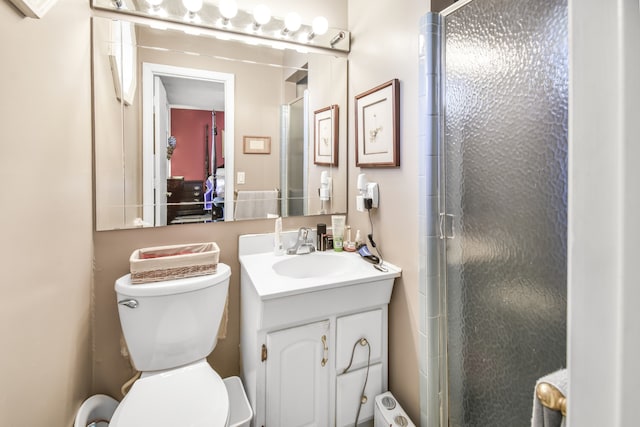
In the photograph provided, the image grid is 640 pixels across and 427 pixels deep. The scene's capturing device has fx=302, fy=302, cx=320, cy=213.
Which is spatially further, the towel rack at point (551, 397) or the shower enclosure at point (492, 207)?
the shower enclosure at point (492, 207)

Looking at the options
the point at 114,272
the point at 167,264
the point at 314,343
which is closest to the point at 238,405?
the point at 314,343

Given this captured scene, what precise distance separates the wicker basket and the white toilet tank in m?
0.03

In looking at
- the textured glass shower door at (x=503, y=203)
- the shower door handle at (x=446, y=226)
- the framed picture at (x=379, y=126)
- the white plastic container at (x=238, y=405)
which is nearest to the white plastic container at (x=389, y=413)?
the textured glass shower door at (x=503, y=203)

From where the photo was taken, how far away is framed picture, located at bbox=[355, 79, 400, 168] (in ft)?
4.56

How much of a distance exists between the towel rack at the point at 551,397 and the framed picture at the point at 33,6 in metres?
1.33

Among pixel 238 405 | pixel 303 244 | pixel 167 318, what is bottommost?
pixel 238 405

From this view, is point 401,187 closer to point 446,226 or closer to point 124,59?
point 446,226

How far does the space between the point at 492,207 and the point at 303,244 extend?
3.23 feet

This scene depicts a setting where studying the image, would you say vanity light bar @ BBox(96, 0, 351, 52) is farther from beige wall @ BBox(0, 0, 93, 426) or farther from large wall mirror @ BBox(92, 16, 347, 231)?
beige wall @ BBox(0, 0, 93, 426)

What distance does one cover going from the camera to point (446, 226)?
3.96 ft

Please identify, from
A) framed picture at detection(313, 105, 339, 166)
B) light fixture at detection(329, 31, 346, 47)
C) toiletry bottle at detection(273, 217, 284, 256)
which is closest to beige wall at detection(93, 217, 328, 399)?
toiletry bottle at detection(273, 217, 284, 256)

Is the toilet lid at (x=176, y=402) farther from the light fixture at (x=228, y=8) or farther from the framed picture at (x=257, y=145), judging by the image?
the light fixture at (x=228, y=8)

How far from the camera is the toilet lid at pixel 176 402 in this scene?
99 cm

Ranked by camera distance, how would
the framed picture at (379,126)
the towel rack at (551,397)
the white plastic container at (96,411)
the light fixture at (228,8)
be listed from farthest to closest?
the light fixture at (228,8)
the framed picture at (379,126)
the white plastic container at (96,411)
the towel rack at (551,397)
